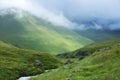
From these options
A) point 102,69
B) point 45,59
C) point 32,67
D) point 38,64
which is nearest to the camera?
point 102,69

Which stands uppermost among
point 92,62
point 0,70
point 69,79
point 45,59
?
point 45,59

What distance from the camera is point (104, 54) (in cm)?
6862

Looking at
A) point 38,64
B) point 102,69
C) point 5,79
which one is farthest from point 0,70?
point 102,69

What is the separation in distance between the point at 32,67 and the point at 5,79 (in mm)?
27809

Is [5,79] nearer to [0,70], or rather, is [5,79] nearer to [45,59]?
[0,70]

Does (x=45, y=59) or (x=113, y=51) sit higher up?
(x=45, y=59)

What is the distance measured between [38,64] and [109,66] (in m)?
83.4

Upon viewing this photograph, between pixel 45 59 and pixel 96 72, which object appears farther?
pixel 45 59

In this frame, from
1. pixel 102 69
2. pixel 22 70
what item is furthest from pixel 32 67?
pixel 102 69

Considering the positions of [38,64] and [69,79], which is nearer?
[69,79]

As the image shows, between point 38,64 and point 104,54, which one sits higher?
point 38,64

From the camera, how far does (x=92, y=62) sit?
69500 mm

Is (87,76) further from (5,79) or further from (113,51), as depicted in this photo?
(5,79)

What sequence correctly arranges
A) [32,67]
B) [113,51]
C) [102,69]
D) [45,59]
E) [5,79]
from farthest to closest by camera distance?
Result: [45,59] < [32,67] < [5,79] < [113,51] < [102,69]
